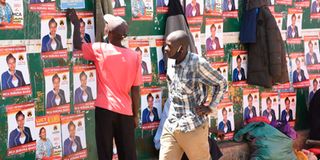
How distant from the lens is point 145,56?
244 inches

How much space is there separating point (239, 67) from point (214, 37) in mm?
604

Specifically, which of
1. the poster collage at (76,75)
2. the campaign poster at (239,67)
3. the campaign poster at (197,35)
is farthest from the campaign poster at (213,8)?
the campaign poster at (239,67)

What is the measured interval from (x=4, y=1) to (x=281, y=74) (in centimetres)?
368

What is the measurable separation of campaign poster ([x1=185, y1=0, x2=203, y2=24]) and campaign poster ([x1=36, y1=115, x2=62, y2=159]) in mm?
2011

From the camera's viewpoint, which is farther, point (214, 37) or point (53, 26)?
point (214, 37)

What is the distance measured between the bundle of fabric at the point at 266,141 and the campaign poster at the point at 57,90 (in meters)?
2.51

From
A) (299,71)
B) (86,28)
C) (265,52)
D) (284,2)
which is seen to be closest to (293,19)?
(284,2)

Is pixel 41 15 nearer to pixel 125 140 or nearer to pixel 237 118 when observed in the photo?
pixel 125 140

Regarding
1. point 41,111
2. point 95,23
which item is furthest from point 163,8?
point 41,111

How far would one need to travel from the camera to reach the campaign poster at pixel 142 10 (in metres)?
6.08

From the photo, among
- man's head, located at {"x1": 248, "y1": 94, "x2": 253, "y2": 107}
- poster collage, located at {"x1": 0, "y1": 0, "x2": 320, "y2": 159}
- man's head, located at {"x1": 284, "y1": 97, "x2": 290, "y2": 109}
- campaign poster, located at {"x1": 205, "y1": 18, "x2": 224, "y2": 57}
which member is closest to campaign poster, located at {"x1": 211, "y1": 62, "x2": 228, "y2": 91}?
poster collage, located at {"x1": 0, "y1": 0, "x2": 320, "y2": 159}

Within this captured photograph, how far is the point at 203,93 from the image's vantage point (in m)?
4.88

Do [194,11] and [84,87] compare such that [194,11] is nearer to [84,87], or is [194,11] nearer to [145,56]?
[145,56]

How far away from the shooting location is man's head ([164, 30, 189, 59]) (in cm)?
471
